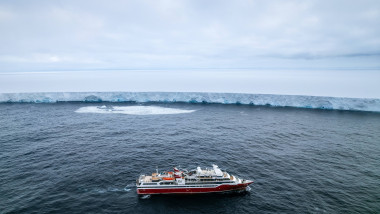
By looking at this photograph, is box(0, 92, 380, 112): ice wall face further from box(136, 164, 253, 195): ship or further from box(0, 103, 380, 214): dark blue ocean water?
box(136, 164, 253, 195): ship

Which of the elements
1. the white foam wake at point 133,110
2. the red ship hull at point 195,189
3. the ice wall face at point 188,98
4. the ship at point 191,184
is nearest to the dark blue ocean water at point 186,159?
the red ship hull at point 195,189

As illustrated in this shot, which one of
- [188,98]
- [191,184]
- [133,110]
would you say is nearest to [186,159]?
[191,184]

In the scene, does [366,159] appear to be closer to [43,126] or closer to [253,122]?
[253,122]

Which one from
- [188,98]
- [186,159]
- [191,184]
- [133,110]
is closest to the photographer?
[191,184]

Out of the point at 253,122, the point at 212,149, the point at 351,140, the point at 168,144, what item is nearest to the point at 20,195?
the point at 168,144

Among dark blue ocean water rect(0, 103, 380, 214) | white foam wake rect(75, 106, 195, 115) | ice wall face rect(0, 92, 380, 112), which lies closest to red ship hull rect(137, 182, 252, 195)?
dark blue ocean water rect(0, 103, 380, 214)

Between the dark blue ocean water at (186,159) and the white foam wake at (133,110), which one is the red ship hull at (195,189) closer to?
the dark blue ocean water at (186,159)

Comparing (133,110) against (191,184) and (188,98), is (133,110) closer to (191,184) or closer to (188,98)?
(188,98)
